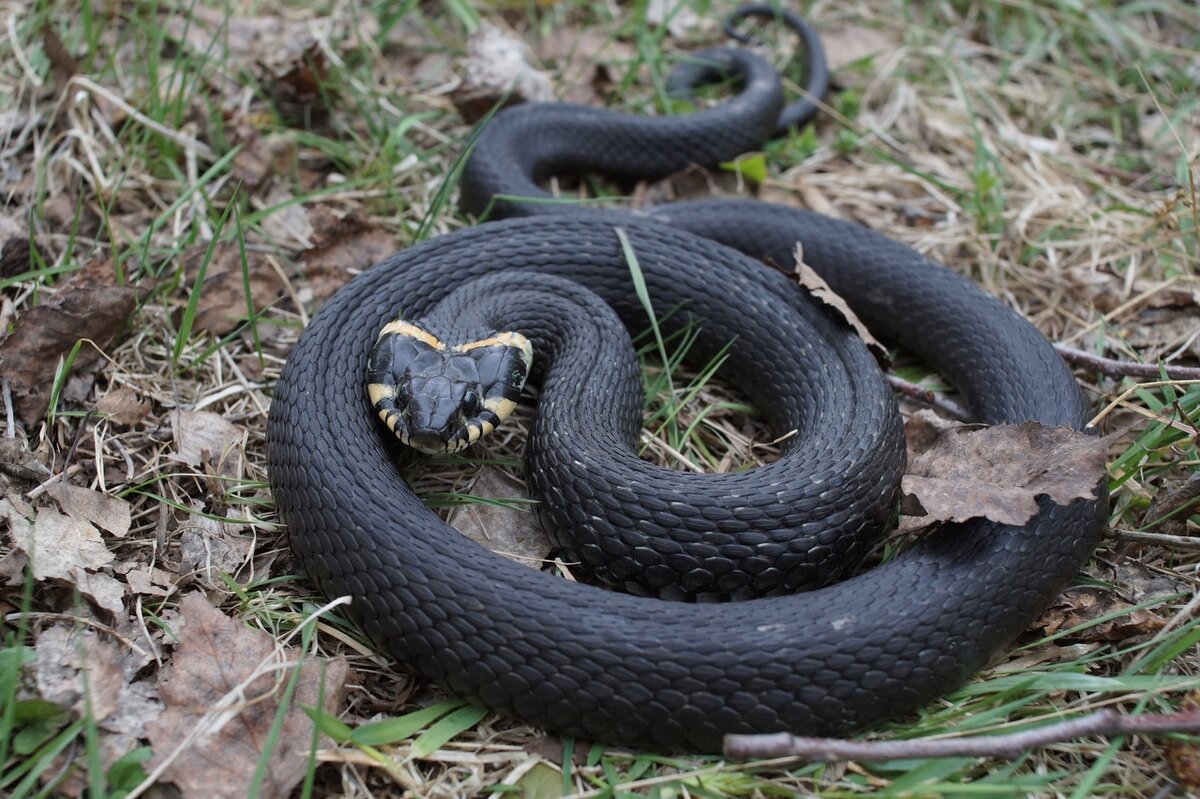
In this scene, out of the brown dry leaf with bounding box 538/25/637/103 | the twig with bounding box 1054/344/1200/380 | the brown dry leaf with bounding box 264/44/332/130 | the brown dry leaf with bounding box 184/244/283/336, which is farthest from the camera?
the brown dry leaf with bounding box 538/25/637/103

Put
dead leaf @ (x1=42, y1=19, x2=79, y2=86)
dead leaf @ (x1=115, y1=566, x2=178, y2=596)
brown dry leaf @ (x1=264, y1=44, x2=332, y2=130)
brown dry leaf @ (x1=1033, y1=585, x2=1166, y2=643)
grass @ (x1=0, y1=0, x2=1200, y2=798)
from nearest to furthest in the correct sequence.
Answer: grass @ (x1=0, y1=0, x2=1200, y2=798) → dead leaf @ (x1=115, y1=566, x2=178, y2=596) → brown dry leaf @ (x1=1033, y1=585, x2=1166, y2=643) → dead leaf @ (x1=42, y1=19, x2=79, y2=86) → brown dry leaf @ (x1=264, y1=44, x2=332, y2=130)

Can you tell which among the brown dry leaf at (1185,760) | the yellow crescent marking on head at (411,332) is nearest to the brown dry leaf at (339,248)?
the yellow crescent marking on head at (411,332)

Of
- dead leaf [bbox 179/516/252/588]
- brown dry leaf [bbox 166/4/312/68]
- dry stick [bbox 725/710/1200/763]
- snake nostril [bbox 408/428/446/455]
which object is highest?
brown dry leaf [bbox 166/4/312/68]

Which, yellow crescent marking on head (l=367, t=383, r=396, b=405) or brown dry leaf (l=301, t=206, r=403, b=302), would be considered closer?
yellow crescent marking on head (l=367, t=383, r=396, b=405)

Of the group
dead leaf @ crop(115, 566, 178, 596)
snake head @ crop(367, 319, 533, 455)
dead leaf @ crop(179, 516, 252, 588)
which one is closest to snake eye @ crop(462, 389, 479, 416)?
snake head @ crop(367, 319, 533, 455)

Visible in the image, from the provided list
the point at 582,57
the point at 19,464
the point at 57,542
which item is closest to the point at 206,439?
the point at 19,464

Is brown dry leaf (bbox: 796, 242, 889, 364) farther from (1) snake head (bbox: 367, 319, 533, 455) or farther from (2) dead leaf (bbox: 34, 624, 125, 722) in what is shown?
(2) dead leaf (bbox: 34, 624, 125, 722)

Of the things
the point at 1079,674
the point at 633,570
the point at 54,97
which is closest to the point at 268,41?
the point at 54,97
